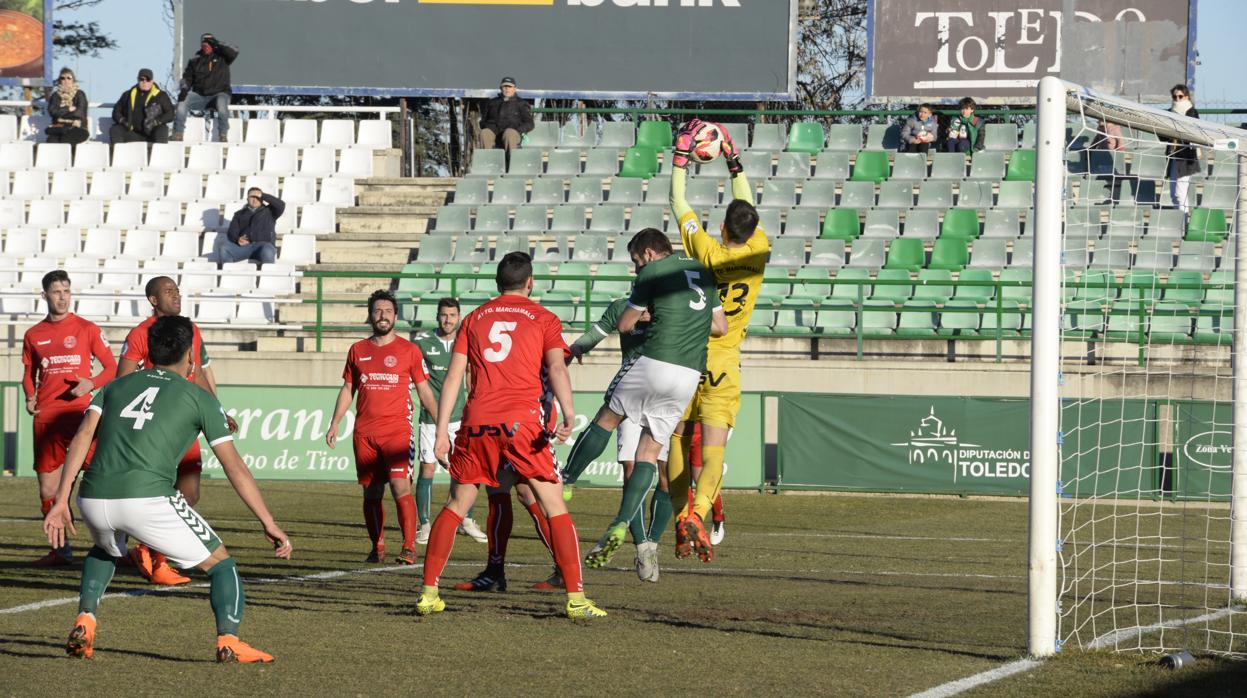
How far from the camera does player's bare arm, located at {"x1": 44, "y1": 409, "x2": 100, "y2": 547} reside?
7.45 metres

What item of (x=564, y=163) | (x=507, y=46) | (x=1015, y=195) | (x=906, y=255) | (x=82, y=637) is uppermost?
(x=507, y=46)

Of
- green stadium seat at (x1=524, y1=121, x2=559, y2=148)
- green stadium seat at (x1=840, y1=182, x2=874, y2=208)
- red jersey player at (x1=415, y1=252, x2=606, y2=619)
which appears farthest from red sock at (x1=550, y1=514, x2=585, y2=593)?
green stadium seat at (x1=524, y1=121, x2=559, y2=148)

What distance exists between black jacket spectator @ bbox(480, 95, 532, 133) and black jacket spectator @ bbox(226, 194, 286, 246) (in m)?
4.28

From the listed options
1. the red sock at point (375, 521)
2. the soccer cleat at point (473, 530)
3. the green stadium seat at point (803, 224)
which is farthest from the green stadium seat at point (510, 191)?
the red sock at point (375, 521)

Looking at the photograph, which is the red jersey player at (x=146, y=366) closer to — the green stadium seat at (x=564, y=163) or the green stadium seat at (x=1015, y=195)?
the green stadium seat at (x=564, y=163)

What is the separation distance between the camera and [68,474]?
758cm

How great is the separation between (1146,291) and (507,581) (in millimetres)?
13996

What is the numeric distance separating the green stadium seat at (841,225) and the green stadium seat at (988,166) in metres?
2.32

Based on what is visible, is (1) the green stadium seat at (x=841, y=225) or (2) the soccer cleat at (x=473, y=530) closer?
(2) the soccer cleat at (x=473, y=530)

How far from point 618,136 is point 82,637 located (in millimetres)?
21228

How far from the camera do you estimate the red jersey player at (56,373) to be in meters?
12.4

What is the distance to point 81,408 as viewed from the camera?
41.2 ft

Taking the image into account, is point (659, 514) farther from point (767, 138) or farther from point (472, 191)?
A: point (767, 138)

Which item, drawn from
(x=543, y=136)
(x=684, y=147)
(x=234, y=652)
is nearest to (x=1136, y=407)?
(x=684, y=147)
